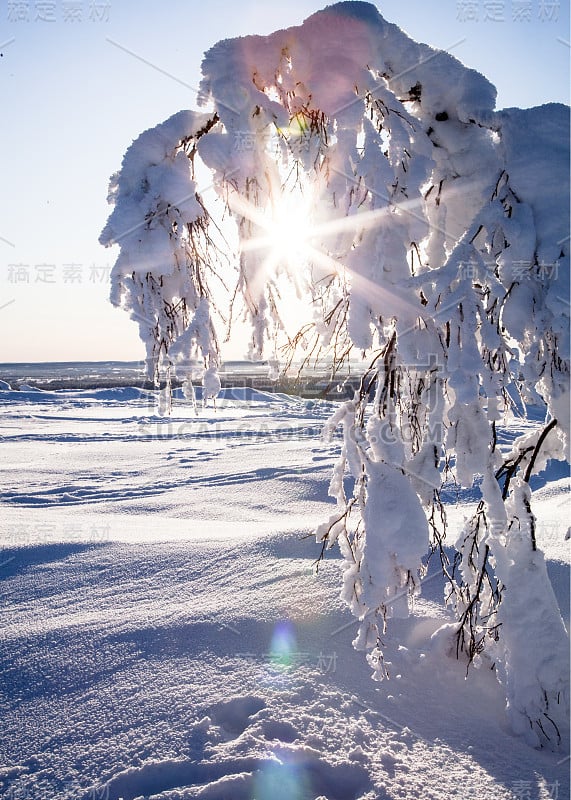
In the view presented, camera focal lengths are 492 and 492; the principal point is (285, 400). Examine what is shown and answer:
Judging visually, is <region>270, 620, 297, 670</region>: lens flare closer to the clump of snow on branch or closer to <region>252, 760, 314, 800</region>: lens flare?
<region>252, 760, 314, 800</region>: lens flare

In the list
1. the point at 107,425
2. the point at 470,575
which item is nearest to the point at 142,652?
the point at 470,575

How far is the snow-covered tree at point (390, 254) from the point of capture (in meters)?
1.92

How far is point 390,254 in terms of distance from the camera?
1972 millimetres

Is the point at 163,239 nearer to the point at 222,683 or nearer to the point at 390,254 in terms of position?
the point at 390,254

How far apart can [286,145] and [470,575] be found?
2332 millimetres

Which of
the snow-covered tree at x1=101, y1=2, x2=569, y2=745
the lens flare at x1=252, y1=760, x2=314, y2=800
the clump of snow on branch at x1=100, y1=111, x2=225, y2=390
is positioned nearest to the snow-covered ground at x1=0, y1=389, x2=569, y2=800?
the lens flare at x1=252, y1=760, x2=314, y2=800

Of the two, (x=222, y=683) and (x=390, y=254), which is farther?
(x=222, y=683)

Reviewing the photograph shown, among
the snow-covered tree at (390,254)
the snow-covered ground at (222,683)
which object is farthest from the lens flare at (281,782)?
the snow-covered tree at (390,254)

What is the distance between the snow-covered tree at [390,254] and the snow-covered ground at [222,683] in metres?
0.30

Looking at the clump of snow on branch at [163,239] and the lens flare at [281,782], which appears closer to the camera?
the lens flare at [281,782]

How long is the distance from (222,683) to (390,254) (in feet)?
7.36

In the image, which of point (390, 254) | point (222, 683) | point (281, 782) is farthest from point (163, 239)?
point (281, 782)

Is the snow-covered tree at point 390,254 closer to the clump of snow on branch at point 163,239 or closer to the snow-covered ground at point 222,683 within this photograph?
the clump of snow on branch at point 163,239

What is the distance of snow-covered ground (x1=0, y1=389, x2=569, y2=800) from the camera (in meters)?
2.02
